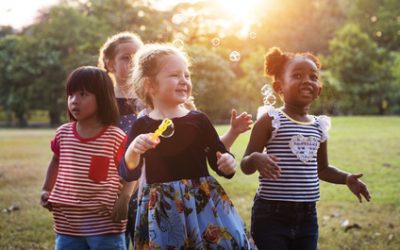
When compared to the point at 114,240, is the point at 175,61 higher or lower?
higher

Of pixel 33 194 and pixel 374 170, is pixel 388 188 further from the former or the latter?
pixel 33 194

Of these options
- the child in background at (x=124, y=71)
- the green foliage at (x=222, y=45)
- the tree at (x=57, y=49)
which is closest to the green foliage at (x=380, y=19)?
the green foliage at (x=222, y=45)

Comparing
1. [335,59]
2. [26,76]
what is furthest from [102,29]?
[335,59]

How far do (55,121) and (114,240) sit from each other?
126ft

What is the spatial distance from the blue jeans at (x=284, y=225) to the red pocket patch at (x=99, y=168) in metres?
0.86

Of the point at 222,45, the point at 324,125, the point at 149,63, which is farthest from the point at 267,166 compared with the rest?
the point at 222,45

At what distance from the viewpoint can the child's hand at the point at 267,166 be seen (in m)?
2.79

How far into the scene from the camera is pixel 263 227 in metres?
3.08

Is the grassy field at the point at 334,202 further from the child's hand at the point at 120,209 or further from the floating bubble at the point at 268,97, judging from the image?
the child's hand at the point at 120,209

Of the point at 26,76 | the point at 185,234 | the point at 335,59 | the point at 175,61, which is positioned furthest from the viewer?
the point at 26,76

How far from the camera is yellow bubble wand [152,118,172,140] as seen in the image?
8.31 ft

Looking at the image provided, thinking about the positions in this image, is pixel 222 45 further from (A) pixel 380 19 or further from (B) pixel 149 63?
(B) pixel 149 63

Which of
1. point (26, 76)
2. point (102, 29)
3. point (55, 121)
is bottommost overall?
point (55, 121)

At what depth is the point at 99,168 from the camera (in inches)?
125
